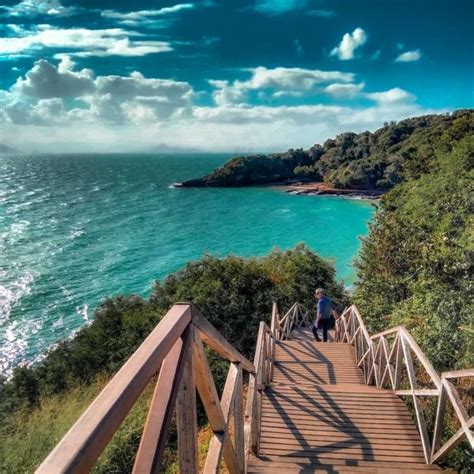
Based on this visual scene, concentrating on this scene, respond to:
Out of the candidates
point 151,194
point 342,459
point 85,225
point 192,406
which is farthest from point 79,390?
point 151,194

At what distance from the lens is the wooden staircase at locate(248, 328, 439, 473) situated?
3.92 metres

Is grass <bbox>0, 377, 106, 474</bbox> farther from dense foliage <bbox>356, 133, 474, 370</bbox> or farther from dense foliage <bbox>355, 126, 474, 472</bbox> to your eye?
dense foliage <bbox>356, 133, 474, 370</bbox>

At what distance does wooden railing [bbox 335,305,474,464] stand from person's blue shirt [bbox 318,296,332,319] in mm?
864

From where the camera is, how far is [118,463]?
7.00 m

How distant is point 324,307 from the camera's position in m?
9.60

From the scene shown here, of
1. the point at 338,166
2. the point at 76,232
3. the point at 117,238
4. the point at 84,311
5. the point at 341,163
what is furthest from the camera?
the point at 341,163

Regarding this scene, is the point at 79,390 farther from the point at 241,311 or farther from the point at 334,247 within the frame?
the point at 334,247

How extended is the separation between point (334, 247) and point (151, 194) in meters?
46.7

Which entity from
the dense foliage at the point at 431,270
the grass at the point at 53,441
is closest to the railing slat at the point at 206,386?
the dense foliage at the point at 431,270

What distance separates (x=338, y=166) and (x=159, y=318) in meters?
77.1

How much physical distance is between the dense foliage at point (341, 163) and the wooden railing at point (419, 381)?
7024cm

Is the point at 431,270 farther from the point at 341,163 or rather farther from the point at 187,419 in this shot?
the point at 341,163

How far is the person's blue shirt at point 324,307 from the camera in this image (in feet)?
31.1

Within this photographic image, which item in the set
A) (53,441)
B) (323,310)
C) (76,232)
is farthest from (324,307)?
(76,232)
